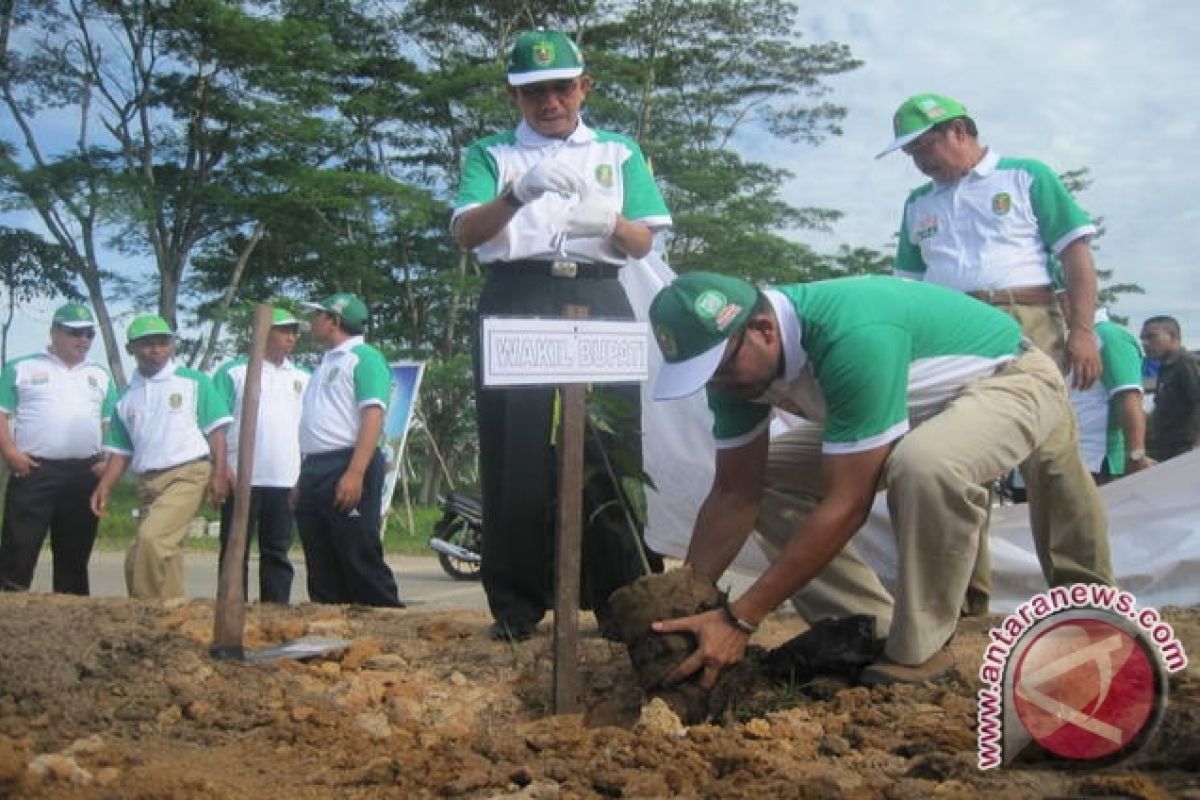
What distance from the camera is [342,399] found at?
5.68 meters

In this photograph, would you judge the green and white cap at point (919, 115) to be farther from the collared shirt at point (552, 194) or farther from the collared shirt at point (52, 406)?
the collared shirt at point (52, 406)

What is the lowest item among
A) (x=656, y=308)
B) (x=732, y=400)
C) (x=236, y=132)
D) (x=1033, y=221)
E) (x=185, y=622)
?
(x=185, y=622)

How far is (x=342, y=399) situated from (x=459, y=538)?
15.4 feet

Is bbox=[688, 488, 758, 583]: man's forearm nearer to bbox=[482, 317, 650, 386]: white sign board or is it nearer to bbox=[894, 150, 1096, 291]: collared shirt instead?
bbox=[482, 317, 650, 386]: white sign board

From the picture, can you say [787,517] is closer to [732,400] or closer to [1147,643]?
[732,400]

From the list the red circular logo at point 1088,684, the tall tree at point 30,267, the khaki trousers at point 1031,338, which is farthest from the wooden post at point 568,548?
the tall tree at point 30,267

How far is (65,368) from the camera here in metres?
6.46

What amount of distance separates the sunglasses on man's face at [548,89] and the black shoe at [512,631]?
1.64m

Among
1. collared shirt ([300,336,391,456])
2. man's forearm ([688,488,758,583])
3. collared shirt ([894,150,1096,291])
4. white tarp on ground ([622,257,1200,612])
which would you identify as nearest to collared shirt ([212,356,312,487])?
collared shirt ([300,336,391,456])

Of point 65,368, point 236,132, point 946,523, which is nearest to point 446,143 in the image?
point 236,132

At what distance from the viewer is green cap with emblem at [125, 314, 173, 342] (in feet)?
20.0

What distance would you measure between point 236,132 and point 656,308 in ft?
56.2

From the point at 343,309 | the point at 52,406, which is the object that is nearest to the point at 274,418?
the point at 343,309

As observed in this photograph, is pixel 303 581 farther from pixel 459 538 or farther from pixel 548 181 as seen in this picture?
pixel 548 181
